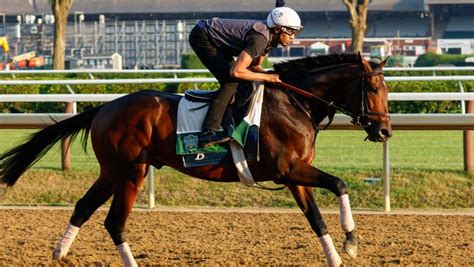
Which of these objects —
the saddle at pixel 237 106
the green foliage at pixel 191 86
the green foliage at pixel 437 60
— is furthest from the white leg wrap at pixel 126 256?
the green foliage at pixel 437 60

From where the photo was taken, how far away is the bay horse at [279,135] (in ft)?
21.0

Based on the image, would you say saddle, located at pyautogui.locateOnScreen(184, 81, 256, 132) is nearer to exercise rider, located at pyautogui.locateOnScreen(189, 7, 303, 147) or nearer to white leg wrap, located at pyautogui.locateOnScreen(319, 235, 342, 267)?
exercise rider, located at pyautogui.locateOnScreen(189, 7, 303, 147)

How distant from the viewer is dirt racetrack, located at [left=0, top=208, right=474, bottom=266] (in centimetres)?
686

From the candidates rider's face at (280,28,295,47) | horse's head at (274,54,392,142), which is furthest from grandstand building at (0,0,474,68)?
rider's face at (280,28,295,47)

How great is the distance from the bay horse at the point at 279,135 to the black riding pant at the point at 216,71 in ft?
0.79

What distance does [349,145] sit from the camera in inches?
504

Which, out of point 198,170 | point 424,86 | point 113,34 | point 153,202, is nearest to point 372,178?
point 153,202

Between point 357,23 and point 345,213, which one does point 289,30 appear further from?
point 357,23

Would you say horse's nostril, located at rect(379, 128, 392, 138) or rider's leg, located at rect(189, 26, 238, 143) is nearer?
horse's nostril, located at rect(379, 128, 392, 138)

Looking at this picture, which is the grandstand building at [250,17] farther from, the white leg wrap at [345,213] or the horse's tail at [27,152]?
the white leg wrap at [345,213]

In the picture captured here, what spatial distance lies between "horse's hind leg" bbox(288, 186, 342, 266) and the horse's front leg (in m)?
0.09

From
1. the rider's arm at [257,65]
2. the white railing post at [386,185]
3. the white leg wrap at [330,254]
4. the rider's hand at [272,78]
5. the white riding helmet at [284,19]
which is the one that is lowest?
the white railing post at [386,185]

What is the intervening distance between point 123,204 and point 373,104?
1.66 meters

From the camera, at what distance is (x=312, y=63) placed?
6.77 m
